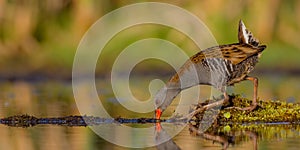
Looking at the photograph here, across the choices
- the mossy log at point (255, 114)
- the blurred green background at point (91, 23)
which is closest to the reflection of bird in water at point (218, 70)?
the mossy log at point (255, 114)

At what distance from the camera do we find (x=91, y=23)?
21266mm

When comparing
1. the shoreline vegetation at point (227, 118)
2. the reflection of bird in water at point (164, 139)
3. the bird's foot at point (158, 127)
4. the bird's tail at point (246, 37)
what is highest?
the bird's tail at point (246, 37)

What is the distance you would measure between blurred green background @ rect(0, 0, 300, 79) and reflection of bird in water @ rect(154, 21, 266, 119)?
817cm

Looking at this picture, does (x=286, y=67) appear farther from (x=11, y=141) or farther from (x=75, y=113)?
(x=11, y=141)

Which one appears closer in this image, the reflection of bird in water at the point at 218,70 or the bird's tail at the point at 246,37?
the reflection of bird in water at the point at 218,70

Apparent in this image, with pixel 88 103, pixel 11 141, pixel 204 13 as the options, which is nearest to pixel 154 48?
pixel 204 13

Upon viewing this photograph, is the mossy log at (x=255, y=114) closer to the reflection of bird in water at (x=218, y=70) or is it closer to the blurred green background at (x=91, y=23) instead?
the reflection of bird in water at (x=218, y=70)

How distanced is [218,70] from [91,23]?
8799 mm

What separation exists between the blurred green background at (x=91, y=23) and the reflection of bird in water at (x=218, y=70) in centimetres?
817

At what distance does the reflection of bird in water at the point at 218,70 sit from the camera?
12.7m

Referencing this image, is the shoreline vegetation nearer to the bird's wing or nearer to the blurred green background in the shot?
the bird's wing

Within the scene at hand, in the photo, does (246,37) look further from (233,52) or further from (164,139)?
(164,139)

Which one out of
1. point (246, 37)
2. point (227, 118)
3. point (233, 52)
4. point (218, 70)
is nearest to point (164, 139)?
point (227, 118)

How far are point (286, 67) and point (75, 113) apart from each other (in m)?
8.32
